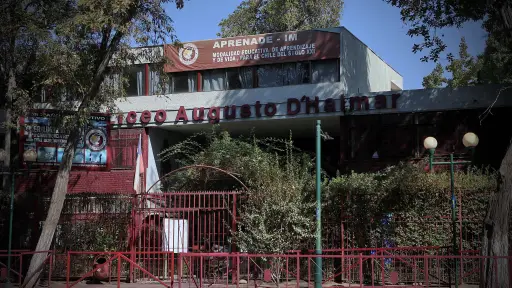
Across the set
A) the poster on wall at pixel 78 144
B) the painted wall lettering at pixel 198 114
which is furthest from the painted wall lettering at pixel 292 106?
the poster on wall at pixel 78 144

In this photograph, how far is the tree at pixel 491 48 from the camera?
12.7 metres

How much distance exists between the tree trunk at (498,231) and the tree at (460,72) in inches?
847

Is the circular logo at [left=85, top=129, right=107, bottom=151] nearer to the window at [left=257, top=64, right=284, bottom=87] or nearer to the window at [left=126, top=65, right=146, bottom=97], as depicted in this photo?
the window at [left=126, top=65, right=146, bottom=97]

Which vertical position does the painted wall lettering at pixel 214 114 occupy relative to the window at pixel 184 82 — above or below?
below

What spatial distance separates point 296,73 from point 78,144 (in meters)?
9.52

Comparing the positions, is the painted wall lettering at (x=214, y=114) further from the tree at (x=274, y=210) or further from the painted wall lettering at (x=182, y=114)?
the tree at (x=274, y=210)

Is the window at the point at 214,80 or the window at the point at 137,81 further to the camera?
the window at the point at 137,81

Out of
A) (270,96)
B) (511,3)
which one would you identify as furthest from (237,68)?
(511,3)

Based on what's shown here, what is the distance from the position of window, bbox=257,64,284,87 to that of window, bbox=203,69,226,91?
1.70 m

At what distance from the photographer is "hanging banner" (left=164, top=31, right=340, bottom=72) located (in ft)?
80.8

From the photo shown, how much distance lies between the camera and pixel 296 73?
2519 centimetres

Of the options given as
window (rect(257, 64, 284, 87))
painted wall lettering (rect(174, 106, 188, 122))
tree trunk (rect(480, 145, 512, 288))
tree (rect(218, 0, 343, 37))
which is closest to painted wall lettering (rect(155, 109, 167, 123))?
painted wall lettering (rect(174, 106, 188, 122))

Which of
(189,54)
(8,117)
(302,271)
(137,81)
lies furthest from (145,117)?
(302,271)

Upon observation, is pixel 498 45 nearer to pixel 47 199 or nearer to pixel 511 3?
pixel 511 3
